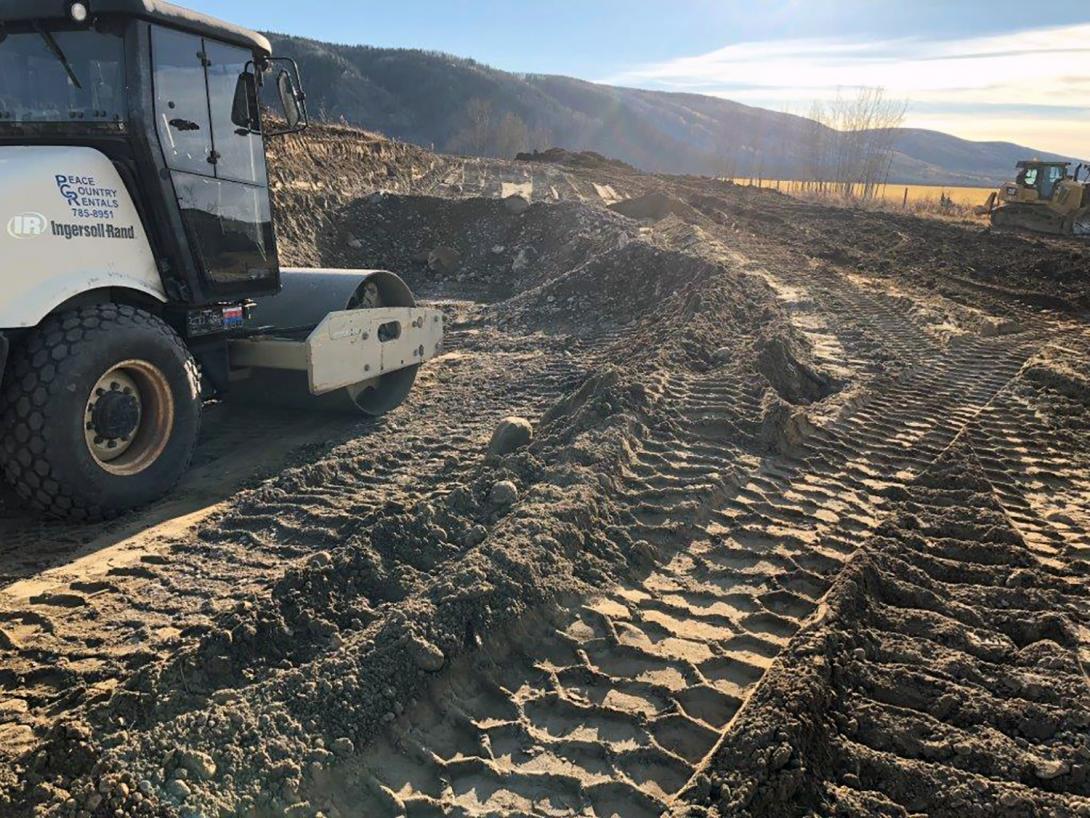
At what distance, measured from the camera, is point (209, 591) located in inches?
145

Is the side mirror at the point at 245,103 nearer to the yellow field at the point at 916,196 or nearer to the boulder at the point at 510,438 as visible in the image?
the boulder at the point at 510,438

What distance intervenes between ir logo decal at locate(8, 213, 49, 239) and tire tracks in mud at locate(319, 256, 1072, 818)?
316cm

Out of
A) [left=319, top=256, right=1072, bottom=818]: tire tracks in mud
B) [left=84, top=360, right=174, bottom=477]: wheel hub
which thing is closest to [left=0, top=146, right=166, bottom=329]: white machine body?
[left=84, top=360, right=174, bottom=477]: wheel hub

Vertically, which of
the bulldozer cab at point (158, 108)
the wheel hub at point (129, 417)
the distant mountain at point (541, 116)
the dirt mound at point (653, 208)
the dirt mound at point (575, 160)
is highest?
the distant mountain at point (541, 116)

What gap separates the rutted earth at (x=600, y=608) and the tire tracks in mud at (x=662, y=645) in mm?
14

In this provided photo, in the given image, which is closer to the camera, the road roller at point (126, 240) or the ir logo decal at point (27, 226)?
the ir logo decal at point (27, 226)

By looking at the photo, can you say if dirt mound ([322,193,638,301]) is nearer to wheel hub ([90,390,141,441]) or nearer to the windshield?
the windshield

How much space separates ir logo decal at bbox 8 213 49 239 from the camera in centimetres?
386

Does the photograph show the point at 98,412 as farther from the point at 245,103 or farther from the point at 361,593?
the point at 245,103

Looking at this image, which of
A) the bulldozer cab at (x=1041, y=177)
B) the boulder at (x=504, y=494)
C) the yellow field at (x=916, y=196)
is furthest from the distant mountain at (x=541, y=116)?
the boulder at (x=504, y=494)

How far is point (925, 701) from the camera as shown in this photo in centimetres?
272

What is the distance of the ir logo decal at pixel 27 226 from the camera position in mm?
3855

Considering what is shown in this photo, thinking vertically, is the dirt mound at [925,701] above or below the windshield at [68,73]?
below

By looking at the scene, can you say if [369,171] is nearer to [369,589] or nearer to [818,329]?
[818,329]
